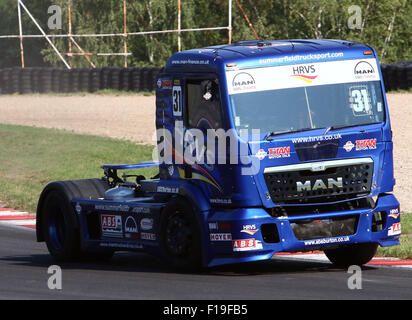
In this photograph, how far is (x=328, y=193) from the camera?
10.0 meters

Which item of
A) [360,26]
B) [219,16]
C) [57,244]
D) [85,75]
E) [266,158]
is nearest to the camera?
[266,158]

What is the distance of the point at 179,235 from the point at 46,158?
14369mm

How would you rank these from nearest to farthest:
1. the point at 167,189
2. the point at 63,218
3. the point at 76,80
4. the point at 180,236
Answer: the point at 180,236, the point at 167,189, the point at 63,218, the point at 76,80

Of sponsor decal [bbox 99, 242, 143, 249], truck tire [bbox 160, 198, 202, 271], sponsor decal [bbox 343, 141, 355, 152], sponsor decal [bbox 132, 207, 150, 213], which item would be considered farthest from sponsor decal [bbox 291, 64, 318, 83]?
sponsor decal [bbox 99, 242, 143, 249]

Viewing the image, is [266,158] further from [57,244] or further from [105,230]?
[57,244]

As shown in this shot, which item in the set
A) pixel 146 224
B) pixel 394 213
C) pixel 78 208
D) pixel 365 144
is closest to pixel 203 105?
pixel 146 224

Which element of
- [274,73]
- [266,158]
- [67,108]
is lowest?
[67,108]

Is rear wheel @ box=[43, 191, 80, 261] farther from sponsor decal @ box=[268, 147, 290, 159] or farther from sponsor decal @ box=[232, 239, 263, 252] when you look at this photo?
sponsor decal @ box=[268, 147, 290, 159]

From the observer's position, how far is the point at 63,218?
1239cm

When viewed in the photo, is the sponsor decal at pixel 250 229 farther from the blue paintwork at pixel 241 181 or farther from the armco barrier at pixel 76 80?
the armco barrier at pixel 76 80

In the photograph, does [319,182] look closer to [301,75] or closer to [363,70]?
[301,75]

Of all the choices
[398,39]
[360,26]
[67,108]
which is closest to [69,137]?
[67,108]

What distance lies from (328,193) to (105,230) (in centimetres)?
301

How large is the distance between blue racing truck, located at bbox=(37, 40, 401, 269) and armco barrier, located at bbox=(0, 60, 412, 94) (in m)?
26.8
